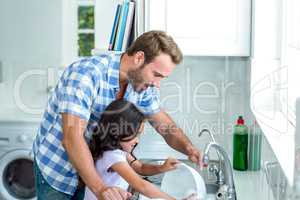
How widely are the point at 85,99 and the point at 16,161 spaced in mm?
1487

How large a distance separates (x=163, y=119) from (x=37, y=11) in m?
1.50

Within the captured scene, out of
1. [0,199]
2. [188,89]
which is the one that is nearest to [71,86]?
[188,89]

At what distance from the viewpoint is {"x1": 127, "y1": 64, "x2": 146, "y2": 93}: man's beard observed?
6.45 feet

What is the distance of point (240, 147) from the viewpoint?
8.23 ft

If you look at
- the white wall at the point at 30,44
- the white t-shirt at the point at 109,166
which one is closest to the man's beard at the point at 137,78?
the white t-shirt at the point at 109,166

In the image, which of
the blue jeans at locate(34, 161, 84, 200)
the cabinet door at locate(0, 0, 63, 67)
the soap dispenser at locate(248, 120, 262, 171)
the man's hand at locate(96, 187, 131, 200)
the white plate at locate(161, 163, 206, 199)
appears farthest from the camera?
the cabinet door at locate(0, 0, 63, 67)

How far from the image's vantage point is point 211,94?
291 centimetres

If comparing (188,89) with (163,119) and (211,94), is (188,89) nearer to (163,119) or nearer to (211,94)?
(211,94)

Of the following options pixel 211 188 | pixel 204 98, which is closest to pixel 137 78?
pixel 211 188

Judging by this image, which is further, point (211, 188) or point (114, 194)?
point (211, 188)

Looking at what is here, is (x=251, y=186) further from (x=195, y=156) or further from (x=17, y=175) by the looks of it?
(x=17, y=175)

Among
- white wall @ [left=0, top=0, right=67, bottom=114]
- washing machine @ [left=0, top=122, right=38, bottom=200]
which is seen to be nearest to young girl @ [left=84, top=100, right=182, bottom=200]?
washing machine @ [left=0, top=122, right=38, bottom=200]

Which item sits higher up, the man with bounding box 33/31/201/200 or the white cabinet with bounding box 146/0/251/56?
the white cabinet with bounding box 146/0/251/56

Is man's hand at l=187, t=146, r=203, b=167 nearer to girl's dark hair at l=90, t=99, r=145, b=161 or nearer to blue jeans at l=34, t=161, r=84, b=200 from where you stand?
girl's dark hair at l=90, t=99, r=145, b=161
